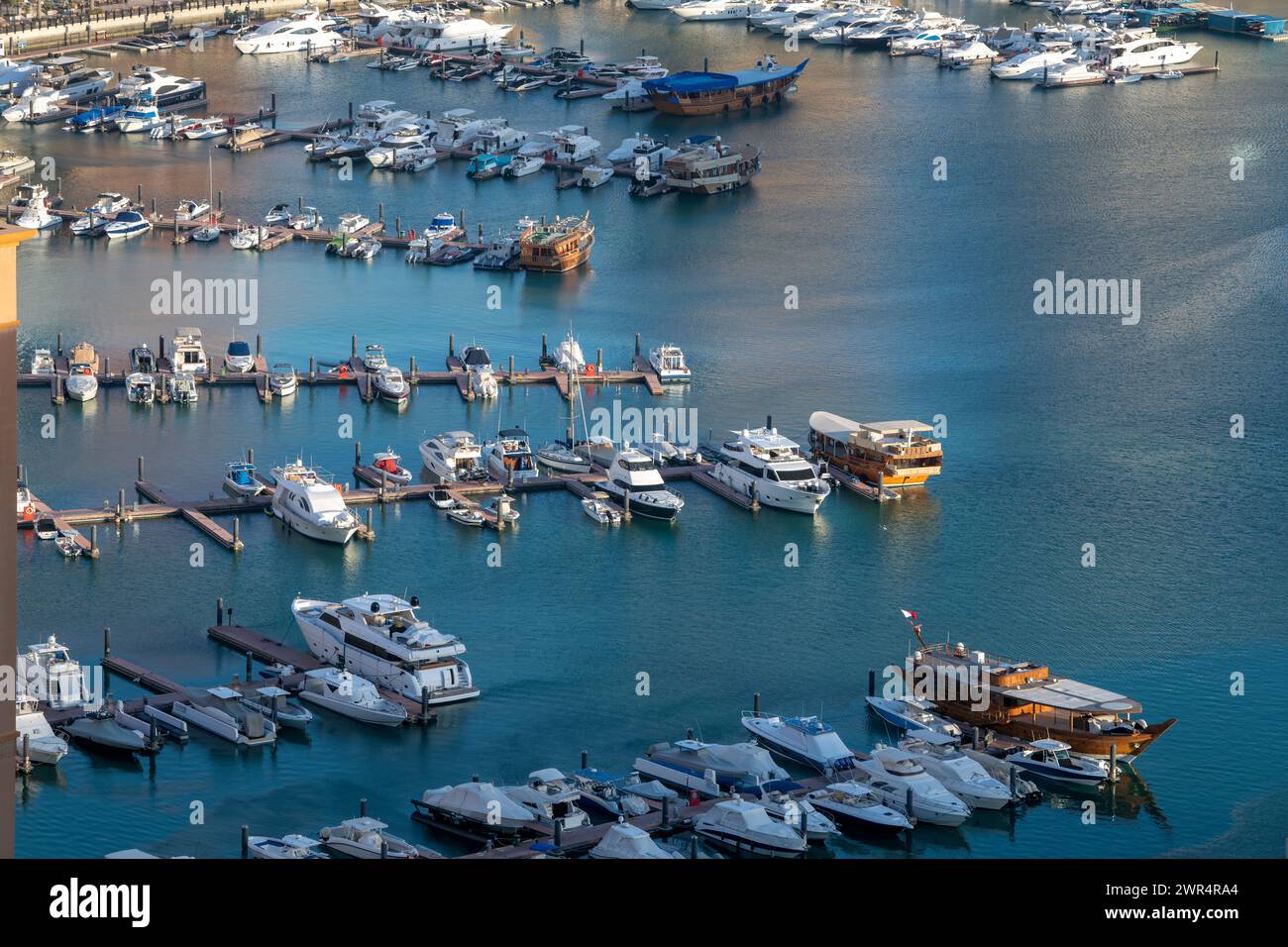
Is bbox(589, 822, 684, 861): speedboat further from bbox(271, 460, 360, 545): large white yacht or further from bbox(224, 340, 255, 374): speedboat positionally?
bbox(224, 340, 255, 374): speedboat

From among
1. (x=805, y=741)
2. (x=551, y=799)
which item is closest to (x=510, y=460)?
(x=805, y=741)

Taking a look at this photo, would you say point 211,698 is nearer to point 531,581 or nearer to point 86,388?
point 531,581

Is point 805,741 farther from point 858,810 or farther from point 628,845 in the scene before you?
point 628,845

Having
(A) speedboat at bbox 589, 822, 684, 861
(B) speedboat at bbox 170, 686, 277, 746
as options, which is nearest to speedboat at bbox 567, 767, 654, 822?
(A) speedboat at bbox 589, 822, 684, 861

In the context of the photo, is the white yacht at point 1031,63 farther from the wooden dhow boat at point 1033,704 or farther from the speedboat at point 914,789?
the speedboat at point 914,789
